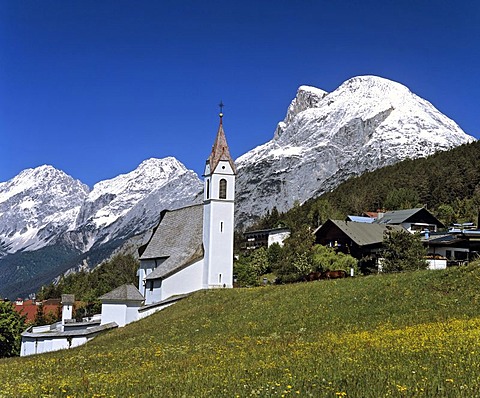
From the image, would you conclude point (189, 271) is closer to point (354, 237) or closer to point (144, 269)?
point (144, 269)

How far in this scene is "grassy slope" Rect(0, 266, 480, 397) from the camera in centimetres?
1256

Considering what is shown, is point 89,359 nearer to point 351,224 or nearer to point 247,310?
point 247,310

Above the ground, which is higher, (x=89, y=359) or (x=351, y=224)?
(x=351, y=224)

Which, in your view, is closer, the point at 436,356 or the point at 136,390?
the point at 136,390

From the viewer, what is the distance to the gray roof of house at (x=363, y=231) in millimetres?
78938

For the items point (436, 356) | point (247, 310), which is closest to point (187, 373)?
point (436, 356)

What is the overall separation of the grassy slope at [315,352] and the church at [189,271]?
53.8 ft

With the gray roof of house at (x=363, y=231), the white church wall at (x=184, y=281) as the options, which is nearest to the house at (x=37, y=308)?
the gray roof of house at (x=363, y=231)

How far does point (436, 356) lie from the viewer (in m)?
14.7

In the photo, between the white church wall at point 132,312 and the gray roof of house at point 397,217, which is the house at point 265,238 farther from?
the white church wall at point 132,312

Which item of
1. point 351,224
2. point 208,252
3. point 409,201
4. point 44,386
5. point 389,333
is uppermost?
point 409,201

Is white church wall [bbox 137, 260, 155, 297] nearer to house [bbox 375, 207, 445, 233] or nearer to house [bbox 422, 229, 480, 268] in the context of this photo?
house [bbox 422, 229, 480, 268]

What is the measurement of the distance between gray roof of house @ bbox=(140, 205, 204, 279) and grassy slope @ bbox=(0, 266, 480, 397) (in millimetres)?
17914

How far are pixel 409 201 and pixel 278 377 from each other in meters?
116
